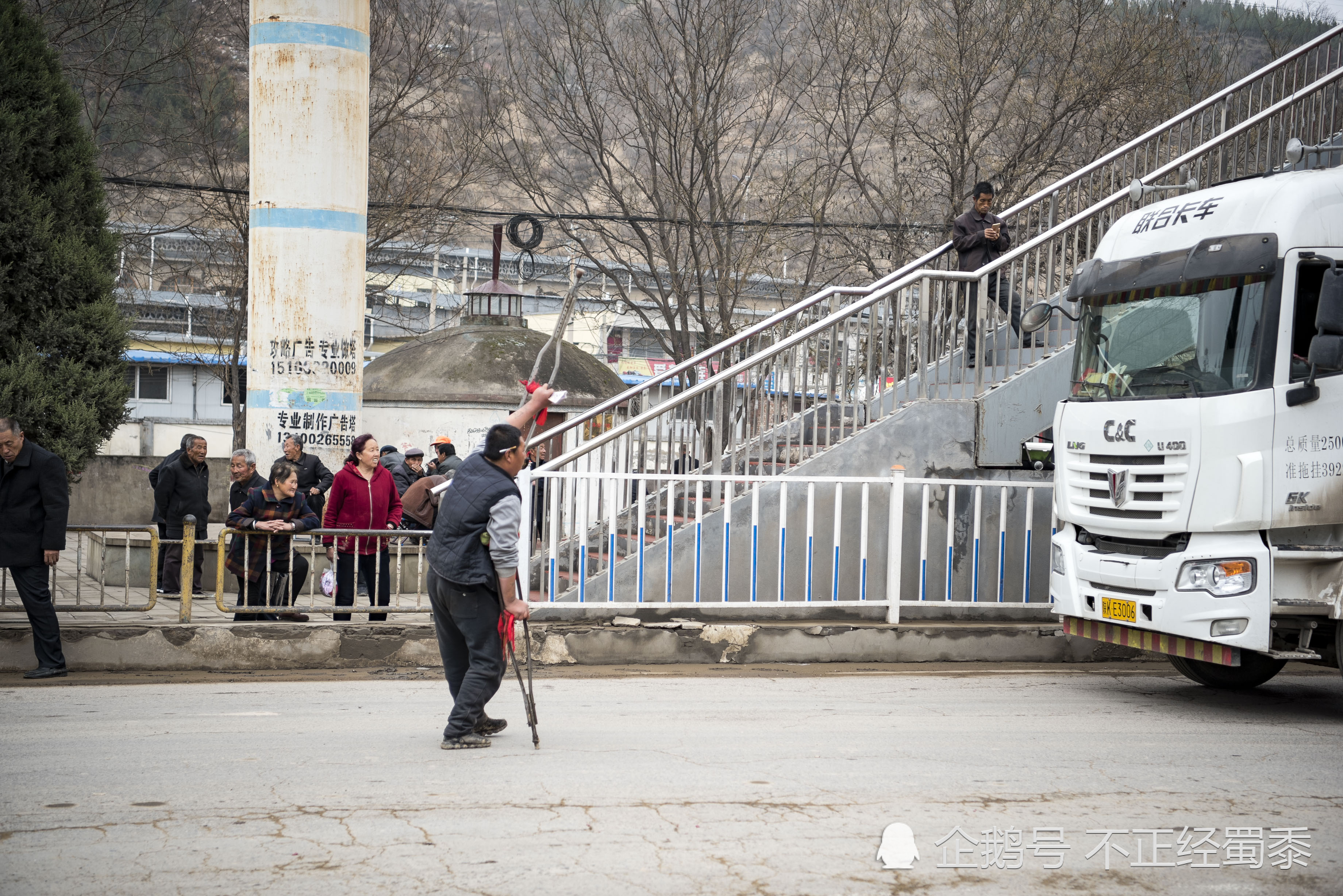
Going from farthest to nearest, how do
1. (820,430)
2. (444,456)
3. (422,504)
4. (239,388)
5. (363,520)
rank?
(239,388)
(444,456)
(820,430)
(422,504)
(363,520)

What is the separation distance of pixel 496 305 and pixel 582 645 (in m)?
18.2

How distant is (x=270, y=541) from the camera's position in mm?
9703

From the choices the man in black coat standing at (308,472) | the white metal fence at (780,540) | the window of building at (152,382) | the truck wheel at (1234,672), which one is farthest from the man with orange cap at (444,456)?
the window of building at (152,382)

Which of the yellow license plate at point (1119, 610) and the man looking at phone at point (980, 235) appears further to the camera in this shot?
the man looking at phone at point (980, 235)

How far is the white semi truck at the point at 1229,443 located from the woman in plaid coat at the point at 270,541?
254 inches

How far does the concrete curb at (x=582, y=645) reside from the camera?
360 inches

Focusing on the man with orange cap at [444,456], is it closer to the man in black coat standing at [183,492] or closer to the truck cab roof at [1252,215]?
the man in black coat standing at [183,492]

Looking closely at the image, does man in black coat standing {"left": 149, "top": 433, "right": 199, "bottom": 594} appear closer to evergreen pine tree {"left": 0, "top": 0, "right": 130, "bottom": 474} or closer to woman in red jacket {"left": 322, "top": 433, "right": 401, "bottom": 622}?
evergreen pine tree {"left": 0, "top": 0, "right": 130, "bottom": 474}

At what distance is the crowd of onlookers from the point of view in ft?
31.9

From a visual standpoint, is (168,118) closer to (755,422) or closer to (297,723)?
(755,422)

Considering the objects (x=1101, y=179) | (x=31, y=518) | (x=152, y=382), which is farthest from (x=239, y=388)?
(x=1101, y=179)

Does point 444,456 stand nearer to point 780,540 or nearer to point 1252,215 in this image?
point 780,540

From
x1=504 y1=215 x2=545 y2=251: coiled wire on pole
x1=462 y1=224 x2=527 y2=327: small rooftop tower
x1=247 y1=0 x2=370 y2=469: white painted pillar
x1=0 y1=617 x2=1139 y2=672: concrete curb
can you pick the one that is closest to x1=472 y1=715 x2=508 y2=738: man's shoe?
x1=0 y1=617 x2=1139 y2=672: concrete curb

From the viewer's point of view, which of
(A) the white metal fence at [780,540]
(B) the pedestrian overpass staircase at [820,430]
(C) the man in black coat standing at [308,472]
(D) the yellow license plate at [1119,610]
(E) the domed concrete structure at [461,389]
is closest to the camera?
(D) the yellow license plate at [1119,610]
